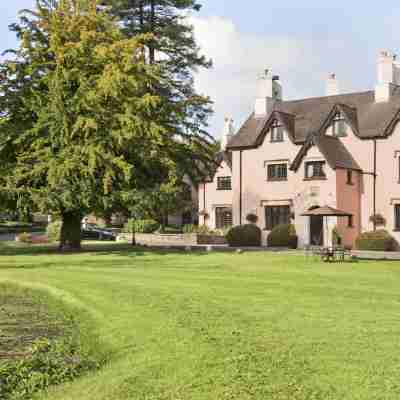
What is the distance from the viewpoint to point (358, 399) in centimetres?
720

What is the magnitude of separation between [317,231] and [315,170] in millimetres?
3966

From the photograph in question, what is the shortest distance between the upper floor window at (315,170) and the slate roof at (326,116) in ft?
8.51

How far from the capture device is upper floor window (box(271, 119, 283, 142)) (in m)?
48.7

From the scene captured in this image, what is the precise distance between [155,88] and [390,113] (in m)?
15.6

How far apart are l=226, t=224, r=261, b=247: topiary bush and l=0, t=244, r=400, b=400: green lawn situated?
78.8 ft

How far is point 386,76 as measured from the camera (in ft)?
154

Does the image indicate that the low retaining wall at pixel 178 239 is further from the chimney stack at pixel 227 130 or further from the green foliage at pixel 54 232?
the chimney stack at pixel 227 130

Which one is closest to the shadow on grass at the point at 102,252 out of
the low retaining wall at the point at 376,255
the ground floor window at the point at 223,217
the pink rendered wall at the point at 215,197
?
the low retaining wall at the point at 376,255

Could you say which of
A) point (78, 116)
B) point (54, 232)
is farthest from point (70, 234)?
point (54, 232)

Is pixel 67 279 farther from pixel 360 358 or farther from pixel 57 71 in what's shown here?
pixel 57 71

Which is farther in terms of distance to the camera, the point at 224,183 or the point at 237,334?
the point at 224,183

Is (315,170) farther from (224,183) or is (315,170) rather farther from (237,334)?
(237,334)

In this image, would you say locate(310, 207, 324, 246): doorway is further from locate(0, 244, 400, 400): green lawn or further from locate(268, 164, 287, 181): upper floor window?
locate(0, 244, 400, 400): green lawn

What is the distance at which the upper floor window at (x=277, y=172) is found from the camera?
48125 mm
